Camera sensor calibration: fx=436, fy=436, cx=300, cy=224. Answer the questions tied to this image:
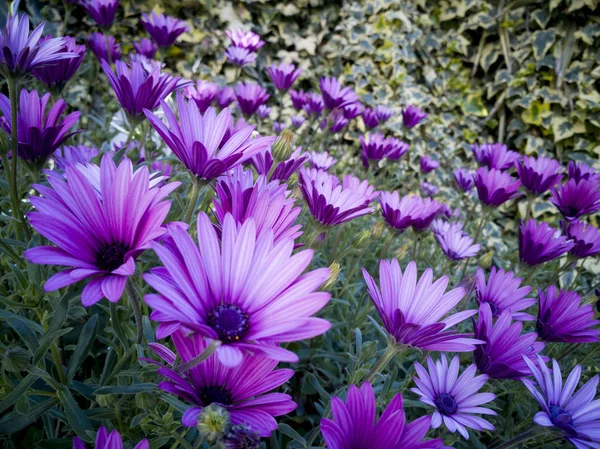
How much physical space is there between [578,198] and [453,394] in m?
1.19

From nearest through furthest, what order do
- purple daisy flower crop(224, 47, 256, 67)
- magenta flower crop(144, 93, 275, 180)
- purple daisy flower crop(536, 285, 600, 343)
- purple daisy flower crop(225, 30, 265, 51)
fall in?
magenta flower crop(144, 93, 275, 180)
purple daisy flower crop(536, 285, 600, 343)
purple daisy flower crop(224, 47, 256, 67)
purple daisy flower crop(225, 30, 265, 51)

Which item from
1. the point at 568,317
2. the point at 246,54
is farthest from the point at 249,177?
the point at 246,54

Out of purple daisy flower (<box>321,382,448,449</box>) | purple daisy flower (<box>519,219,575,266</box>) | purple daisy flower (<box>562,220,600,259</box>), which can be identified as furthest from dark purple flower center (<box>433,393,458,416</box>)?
purple daisy flower (<box>562,220,600,259</box>)

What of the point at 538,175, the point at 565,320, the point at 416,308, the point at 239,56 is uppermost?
the point at 239,56

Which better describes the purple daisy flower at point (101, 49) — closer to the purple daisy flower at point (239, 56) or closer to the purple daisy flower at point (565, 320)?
Result: the purple daisy flower at point (239, 56)

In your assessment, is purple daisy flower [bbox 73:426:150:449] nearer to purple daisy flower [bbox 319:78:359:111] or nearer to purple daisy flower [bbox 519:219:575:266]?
purple daisy flower [bbox 519:219:575:266]

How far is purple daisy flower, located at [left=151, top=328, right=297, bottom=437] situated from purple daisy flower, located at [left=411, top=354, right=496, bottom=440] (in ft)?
1.25

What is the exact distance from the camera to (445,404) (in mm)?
981

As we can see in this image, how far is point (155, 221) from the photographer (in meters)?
0.65

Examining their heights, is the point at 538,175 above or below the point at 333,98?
below

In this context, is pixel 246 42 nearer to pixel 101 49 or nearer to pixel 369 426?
pixel 101 49

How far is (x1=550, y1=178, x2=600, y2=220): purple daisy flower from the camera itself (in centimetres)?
174

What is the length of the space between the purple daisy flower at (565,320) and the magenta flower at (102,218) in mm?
1119

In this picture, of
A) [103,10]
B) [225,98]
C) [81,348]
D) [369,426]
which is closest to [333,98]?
[225,98]
